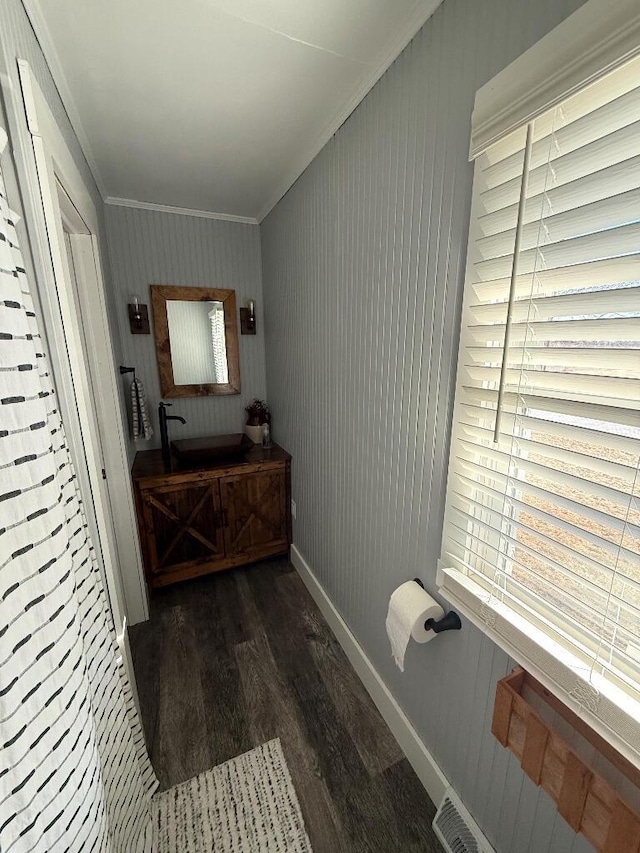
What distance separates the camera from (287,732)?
1.38 meters

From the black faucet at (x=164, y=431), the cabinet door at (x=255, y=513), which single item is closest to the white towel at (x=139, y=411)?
the black faucet at (x=164, y=431)

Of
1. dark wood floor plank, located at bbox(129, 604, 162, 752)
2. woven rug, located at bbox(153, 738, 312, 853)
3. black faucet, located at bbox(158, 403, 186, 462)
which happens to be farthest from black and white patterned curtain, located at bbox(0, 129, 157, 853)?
black faucet, located at bbox(158, 403, 186, 462)

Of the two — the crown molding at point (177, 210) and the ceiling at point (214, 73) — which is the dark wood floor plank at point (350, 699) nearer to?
the ceiling at point (214, 73)

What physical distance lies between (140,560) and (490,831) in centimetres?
182

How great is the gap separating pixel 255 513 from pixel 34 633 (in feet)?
5.62

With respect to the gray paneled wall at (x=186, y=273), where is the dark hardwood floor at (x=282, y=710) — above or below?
below

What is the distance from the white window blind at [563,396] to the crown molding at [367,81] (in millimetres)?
498

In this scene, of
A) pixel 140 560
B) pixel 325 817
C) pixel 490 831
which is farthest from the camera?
pixel 140 560

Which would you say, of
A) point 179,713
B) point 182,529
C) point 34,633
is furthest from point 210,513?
point 34,633

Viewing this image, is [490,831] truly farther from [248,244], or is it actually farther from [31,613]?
[248,244]

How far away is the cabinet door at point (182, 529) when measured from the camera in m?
2.00

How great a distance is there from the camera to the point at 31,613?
582 millimetres

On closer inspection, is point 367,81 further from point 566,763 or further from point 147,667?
point 147,667

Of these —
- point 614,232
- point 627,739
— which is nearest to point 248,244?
point 614,232
